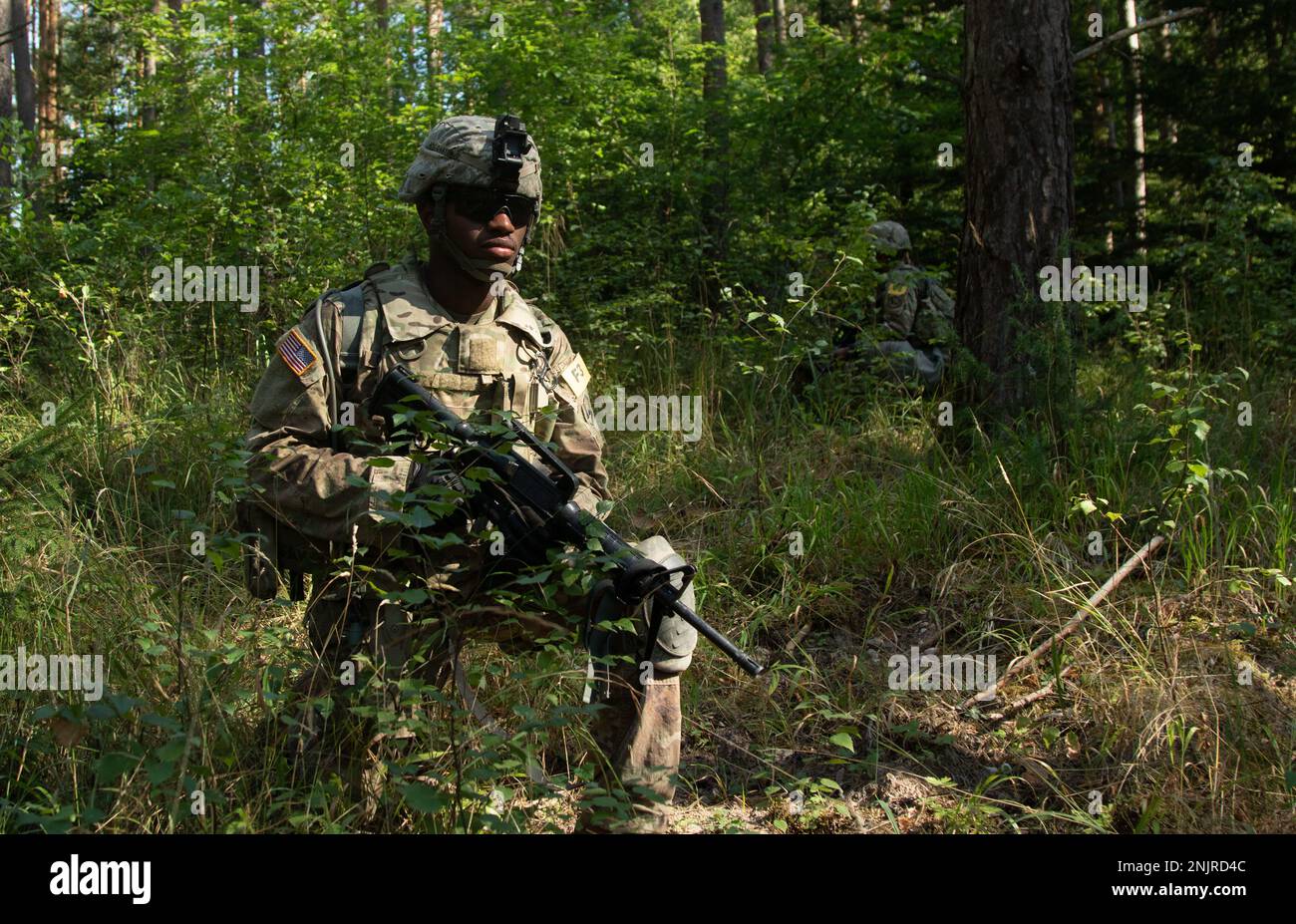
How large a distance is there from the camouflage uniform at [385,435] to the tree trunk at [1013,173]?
248cm

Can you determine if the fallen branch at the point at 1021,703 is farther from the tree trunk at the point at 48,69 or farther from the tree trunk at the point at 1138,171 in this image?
the tree trunk at the point at 48,69

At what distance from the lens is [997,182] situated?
5.38 meters

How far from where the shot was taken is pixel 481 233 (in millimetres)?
3363

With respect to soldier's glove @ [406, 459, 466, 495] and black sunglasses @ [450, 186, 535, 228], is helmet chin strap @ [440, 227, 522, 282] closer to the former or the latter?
black sunglasses @ [450, 186, 535, 228]

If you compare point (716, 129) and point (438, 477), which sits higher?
point (716, 129)

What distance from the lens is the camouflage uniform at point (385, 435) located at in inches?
Answer: 119

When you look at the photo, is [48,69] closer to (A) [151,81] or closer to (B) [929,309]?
(A) [151,81]

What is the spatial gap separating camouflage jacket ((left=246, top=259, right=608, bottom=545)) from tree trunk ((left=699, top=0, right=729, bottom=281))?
14.5 ft

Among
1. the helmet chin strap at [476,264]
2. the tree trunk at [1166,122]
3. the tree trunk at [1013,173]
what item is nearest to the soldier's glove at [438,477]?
the helmet chin strap at [476,264]

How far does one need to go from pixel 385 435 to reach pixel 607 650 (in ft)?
2.84

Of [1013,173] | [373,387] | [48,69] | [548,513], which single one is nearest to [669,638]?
[548,513]

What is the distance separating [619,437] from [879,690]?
2.21 metres

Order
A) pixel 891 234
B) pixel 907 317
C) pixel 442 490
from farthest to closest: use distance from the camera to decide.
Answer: pixel 891 234 → pixel 907 317 → pixel 442 490

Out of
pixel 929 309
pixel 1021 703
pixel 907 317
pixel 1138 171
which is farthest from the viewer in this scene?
pixel 1138 171
